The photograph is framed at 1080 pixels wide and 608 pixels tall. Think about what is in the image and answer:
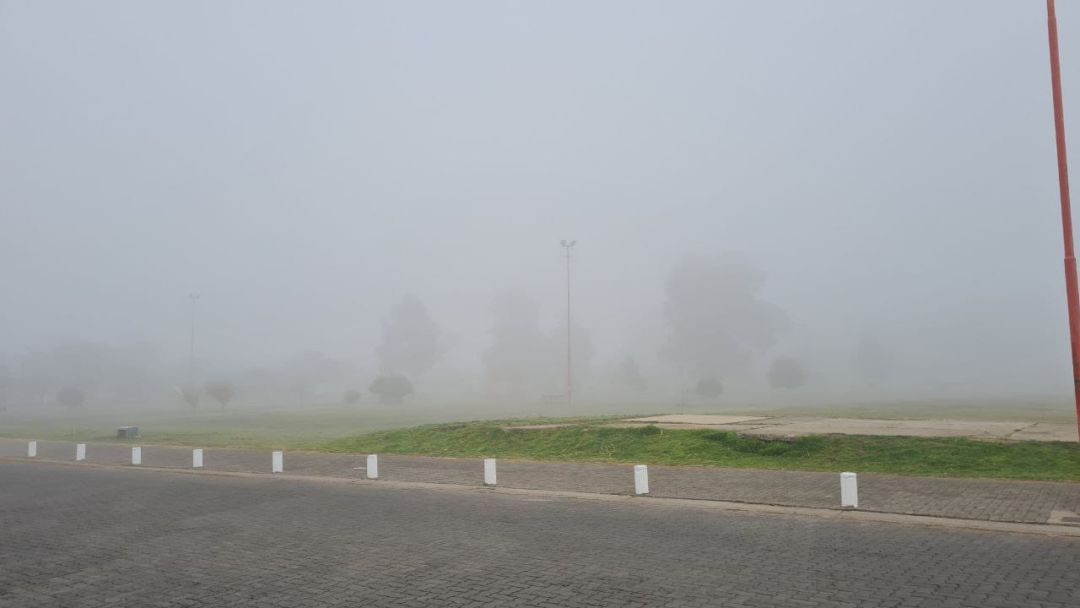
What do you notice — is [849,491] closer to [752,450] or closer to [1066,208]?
[752,450]

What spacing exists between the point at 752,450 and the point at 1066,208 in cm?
997

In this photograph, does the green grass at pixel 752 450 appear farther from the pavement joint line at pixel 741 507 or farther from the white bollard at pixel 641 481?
the pavement joint line at pixel 741 507

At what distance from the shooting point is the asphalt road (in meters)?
7.69

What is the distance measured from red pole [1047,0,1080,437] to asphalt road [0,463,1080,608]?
9.03 metres

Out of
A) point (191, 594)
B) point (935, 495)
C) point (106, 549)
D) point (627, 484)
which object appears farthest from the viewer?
point (627, 484)

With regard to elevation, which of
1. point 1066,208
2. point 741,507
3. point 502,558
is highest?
point 1066,208

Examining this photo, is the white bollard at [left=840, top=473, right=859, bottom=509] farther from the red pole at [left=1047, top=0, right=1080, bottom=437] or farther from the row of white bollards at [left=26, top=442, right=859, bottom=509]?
the red pole at [left=1047, top=0, right=1080, bottom=437]

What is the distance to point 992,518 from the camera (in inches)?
468

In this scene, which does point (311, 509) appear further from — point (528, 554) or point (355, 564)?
point (528, 554)

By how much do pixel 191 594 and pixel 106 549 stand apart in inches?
→ 148

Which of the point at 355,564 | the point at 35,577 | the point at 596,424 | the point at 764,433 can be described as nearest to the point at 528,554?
the point at 355,564

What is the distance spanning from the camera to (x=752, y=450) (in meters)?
20.4

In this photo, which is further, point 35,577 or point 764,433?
point 764,433

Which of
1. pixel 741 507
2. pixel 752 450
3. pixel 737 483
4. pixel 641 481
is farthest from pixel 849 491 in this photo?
pixel 752 450
